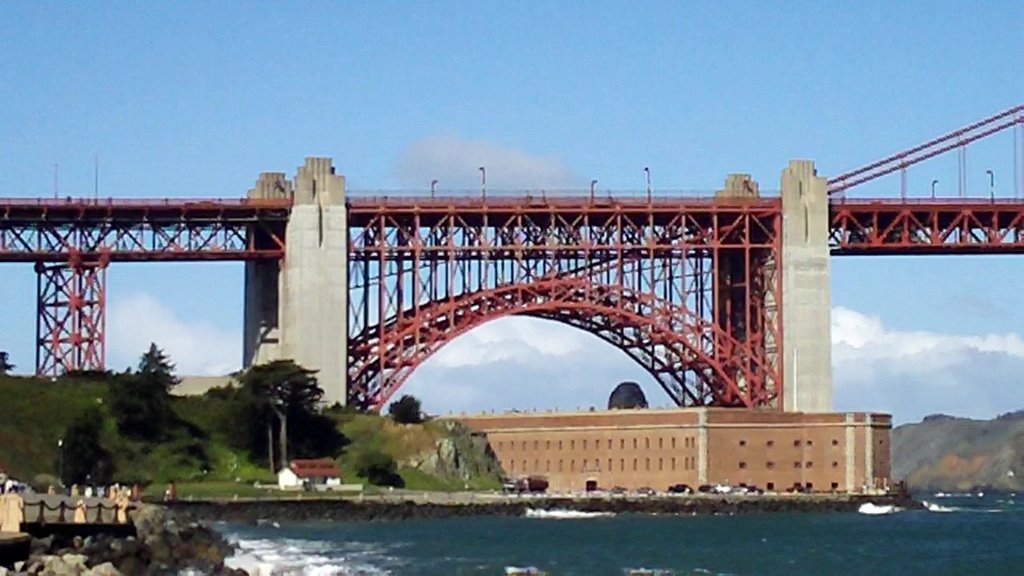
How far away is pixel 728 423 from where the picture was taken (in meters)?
170

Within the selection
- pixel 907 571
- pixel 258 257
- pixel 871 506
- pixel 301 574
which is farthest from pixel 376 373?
pixel 301 574

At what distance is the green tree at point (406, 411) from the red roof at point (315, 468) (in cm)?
1140

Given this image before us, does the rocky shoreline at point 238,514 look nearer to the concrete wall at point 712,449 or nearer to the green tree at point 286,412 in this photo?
the concrete wall at point 712,449

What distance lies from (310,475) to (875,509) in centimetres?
4046

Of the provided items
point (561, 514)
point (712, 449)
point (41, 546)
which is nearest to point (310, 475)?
point (561, 514)

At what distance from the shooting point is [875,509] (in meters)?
167

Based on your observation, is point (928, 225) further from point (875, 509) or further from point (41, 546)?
point (41, 546)

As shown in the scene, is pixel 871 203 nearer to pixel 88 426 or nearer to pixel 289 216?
pixel 289 216

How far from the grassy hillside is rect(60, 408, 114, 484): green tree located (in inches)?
39.8

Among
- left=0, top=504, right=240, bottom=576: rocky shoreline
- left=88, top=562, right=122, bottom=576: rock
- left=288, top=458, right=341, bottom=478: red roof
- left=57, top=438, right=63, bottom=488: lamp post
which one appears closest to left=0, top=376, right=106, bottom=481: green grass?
left=57, top=438, right=63, bottom=488: lamp post

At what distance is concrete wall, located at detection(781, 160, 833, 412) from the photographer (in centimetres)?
17212

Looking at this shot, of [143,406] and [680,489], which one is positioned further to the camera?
[680,489]

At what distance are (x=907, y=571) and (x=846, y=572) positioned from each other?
307 centimetres

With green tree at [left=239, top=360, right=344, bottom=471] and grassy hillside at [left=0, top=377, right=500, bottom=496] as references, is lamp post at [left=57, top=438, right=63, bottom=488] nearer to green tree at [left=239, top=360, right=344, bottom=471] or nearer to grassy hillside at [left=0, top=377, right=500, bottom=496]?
grassy hillside at [left=0, top=377, right=500, bottom=496]
